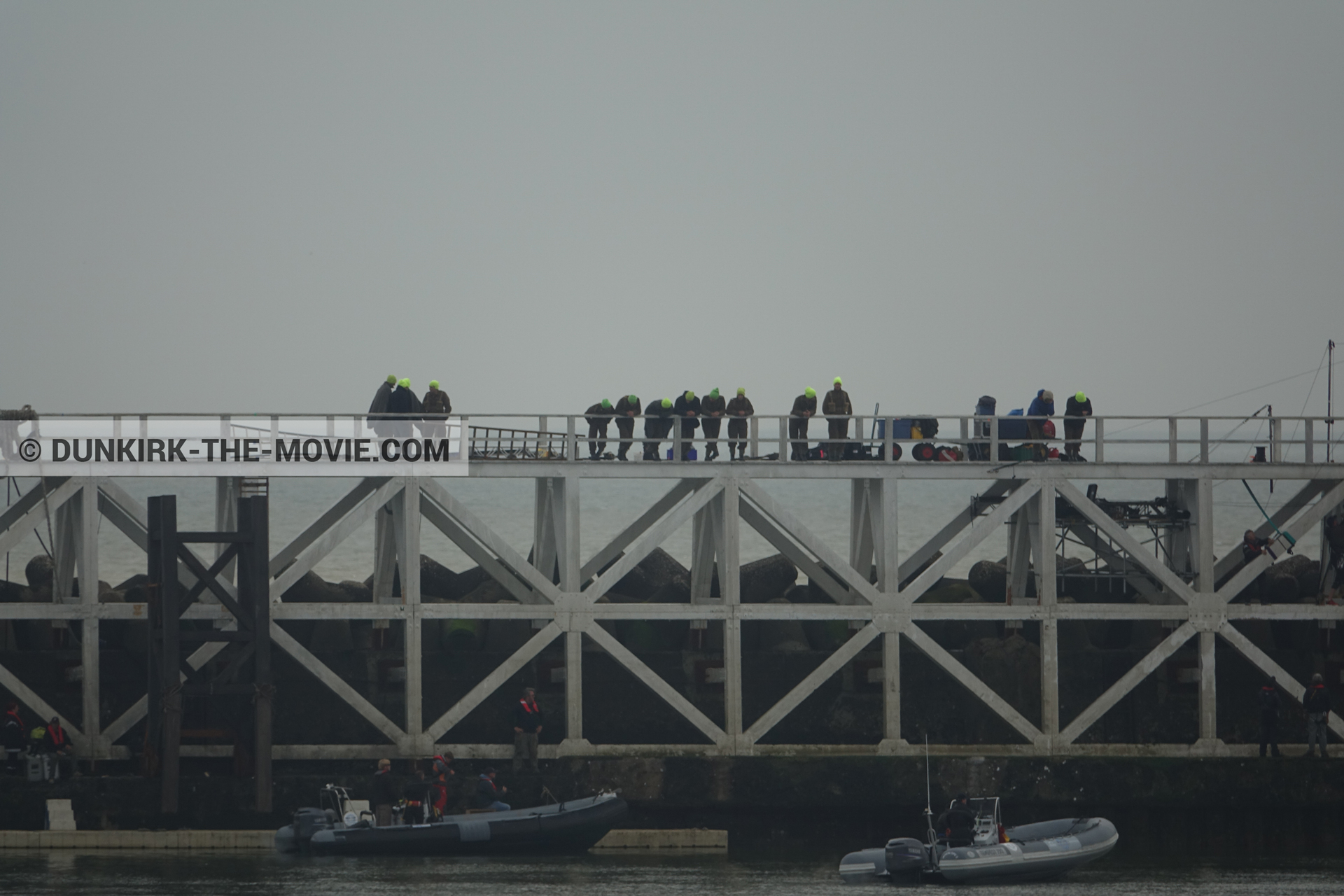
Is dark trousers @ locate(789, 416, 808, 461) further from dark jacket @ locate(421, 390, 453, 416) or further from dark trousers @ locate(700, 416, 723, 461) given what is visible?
Result: dark jacket @ locate(421, 390, 453, 416)

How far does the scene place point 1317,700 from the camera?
33.5 metres

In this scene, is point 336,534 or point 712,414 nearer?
point 336,534

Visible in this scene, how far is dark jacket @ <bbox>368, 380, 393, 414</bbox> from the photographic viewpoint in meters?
34.7

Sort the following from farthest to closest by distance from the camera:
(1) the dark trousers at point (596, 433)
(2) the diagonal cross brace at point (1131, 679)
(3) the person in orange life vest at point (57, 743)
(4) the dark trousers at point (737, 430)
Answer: (1) the dark trousers at point (596, 433), (4) the dark trousers at point (737, 430), (2) the diagonal cross brace at point (1131, 679), (3) the person in orange life vest at point (57, 743)

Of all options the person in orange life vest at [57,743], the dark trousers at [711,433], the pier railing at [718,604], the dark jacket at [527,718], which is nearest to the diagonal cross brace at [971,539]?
the pier railing at [718,604]

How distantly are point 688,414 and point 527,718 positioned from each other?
6690 millimetres

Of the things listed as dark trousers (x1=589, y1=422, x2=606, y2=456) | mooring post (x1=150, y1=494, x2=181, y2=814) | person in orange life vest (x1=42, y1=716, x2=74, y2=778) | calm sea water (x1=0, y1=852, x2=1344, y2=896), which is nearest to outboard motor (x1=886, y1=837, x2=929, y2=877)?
calm sea water (x1=0, y1=852, x2=1344, y2=896)

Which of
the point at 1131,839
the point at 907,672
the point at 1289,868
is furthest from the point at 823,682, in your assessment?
the point at 1289,868

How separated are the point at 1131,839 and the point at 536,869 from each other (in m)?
10.6

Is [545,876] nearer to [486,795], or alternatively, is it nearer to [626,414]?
[486,795]

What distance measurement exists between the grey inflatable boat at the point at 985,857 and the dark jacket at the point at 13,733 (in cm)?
1458

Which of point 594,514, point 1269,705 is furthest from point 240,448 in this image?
point 594,514

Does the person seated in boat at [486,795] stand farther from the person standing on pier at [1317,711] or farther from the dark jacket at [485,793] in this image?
the person standing on pier at [1317,711]

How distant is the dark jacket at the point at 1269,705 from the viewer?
110ft
